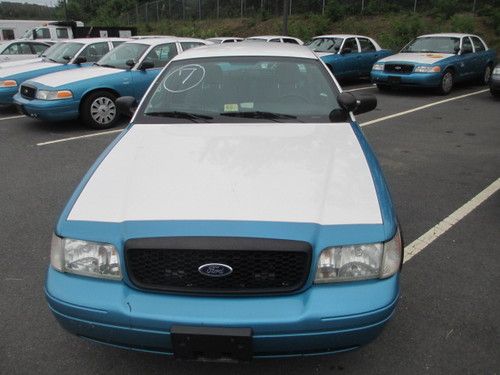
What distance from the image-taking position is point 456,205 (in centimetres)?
467

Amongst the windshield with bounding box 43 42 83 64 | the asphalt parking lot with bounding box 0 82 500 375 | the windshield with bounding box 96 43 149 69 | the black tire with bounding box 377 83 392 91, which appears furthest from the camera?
the black tire with bounding box 377 83 392 91

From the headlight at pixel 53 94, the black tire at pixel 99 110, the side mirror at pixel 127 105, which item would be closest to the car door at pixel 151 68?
the black tire at pixel 99 110

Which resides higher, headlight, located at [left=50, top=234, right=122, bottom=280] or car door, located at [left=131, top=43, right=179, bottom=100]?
car door, located at [left=131, top=43, right=179, bottom=100]

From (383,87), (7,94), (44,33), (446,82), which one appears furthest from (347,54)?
(44,33)

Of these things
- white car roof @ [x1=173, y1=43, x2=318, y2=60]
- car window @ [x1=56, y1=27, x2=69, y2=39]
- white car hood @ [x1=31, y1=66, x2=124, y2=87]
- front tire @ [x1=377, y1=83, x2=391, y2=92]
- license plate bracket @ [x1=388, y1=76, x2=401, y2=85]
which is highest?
car window @ [x1=56, y1=27, x2=69, y2=39]

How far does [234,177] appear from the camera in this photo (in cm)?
250

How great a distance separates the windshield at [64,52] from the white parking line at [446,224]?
28.3 ft

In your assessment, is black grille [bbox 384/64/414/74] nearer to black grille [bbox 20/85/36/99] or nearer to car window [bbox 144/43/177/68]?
car window [bbox 144/43/177/68]

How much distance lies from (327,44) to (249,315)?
12886mm

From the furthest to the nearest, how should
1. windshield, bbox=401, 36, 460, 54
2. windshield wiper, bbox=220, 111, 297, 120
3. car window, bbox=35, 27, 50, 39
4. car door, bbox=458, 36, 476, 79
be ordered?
car window, bbox=35, 27, 50, 39
windshield, bbox=401, 36, 460, 54
car door, bbox=458, 36, 476, 79
windshield wiper, bbox=220, 111, 297, 120

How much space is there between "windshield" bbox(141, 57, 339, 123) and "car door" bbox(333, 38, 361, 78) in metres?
9.60

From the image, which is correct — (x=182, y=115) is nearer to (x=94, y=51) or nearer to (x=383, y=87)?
(x=94, y=51)

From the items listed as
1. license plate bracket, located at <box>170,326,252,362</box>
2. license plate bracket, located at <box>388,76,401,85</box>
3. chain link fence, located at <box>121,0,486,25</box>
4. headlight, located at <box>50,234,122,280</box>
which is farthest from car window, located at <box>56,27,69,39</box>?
license plate bracket, located at <box>170,326,252,362</box>

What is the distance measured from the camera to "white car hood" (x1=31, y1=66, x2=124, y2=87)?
7.75 metres
